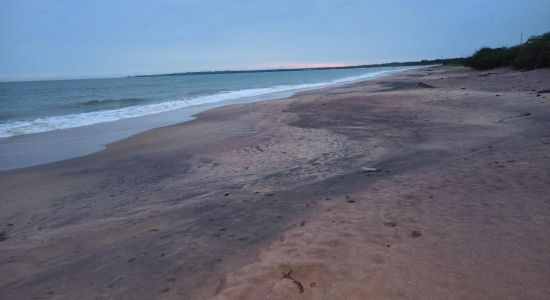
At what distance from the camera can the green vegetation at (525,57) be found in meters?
25.0

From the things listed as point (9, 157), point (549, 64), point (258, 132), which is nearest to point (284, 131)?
point (258, 132)

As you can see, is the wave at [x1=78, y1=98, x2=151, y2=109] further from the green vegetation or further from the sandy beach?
the green vegetation

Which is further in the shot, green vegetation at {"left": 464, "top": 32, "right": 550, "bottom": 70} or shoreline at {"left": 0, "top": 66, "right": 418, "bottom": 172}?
green vegetation at {"left": 464, "top": 32, "right": 550, "bottom": 70}

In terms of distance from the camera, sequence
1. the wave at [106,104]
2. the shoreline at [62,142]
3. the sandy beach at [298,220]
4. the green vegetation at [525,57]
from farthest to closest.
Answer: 1. the wave at [106,104]
2. the green vegetation at [525,57]
3. the shoreline at [62,142]
4. the sandy beach at [298,220]

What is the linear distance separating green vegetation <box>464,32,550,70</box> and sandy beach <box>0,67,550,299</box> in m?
19.7

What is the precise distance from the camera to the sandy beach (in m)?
2.97

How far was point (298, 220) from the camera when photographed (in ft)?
14.1

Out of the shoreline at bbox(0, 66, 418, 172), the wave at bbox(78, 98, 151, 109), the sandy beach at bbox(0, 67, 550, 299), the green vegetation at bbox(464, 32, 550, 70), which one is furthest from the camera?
the wave at bbox(78, 98, 151, 109)

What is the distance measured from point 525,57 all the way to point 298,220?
99.1 feet

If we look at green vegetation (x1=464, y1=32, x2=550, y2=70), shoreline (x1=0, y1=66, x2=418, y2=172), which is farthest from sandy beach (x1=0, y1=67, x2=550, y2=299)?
green vegetation (x1=464, y1=32, x2=550, y2=70)

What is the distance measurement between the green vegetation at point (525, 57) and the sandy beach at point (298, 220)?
19.7m

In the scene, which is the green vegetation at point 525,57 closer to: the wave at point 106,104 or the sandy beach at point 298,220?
the sandy beach at point 298,220

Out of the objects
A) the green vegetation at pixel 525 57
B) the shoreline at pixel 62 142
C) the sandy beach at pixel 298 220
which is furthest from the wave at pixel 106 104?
the green vegetation at pixel 525 57

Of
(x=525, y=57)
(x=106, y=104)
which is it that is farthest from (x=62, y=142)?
(x=525, y=57)
